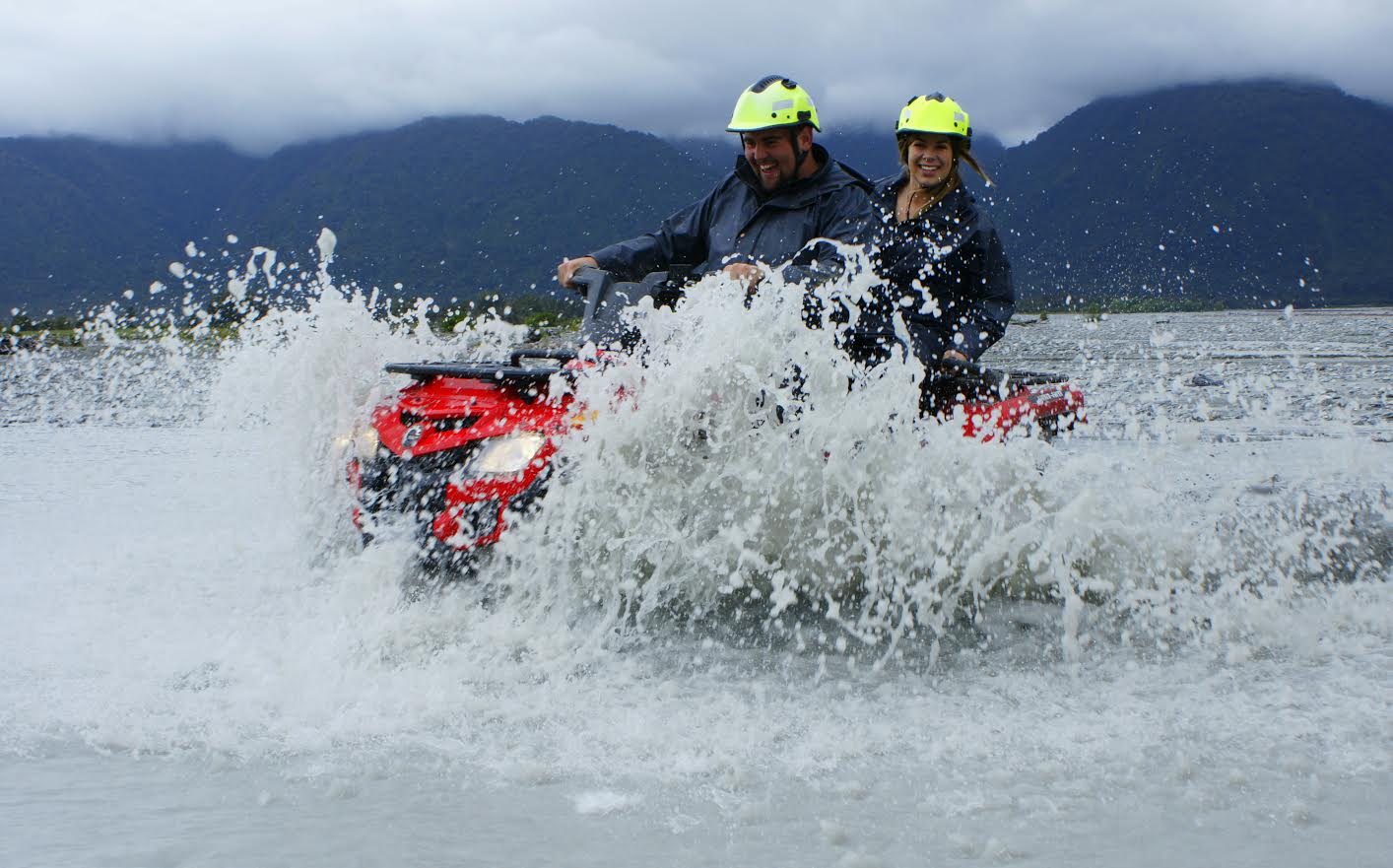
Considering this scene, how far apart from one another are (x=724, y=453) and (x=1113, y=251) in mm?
174155

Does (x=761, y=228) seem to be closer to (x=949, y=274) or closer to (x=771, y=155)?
(x=771, y=155)

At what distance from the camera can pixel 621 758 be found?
127 inches

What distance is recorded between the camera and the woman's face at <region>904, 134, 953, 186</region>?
6.05 meters

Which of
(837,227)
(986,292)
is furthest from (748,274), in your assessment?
(986,292)

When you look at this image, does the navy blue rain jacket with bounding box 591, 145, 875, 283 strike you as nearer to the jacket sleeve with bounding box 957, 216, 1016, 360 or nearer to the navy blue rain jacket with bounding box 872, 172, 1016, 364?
the navy blue rain jacket with bounding box 872, 172, 1016, 364

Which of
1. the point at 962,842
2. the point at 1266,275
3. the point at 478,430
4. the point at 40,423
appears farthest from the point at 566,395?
the point at 1266,275

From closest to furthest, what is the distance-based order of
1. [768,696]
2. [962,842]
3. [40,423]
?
[962,842], [768,696], [40,423]

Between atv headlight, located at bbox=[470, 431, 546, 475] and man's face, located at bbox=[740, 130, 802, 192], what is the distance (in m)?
2.14

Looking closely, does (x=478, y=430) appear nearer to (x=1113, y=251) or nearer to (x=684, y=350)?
(x=684, y=350)

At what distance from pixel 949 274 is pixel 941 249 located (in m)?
0.22

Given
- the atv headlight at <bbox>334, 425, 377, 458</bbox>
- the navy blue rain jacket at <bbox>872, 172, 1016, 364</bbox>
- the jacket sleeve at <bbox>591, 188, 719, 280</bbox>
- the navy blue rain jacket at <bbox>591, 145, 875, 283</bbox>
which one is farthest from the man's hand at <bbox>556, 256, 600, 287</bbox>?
the navy blue rain jacket at <bbox>872, 172, 1016, 364</bbox>

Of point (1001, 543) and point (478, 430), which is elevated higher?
point (478, 430)

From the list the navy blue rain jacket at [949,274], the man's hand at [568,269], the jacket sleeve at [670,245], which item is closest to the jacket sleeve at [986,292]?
the navy blue rain jacket at [949,274]

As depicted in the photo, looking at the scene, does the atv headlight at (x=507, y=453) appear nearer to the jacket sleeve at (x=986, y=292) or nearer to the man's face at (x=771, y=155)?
the man's face at (x=771, y=155)
